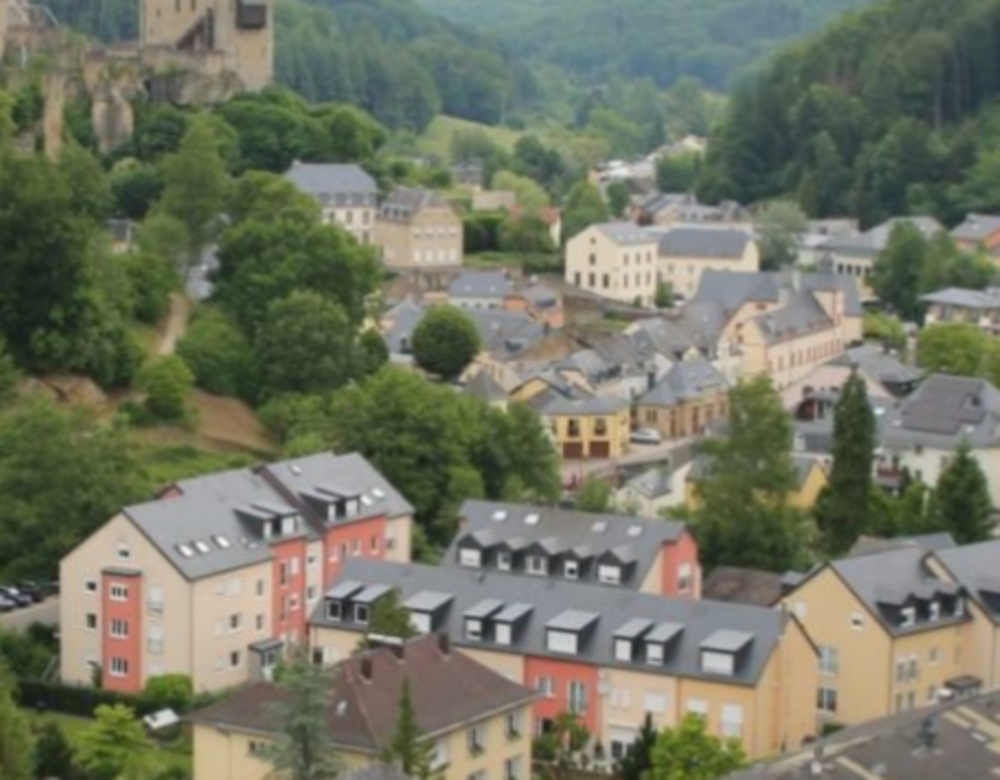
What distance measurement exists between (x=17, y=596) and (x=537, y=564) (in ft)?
32.7

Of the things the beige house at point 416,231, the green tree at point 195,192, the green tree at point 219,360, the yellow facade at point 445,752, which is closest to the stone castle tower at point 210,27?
the beige house at point 416,231

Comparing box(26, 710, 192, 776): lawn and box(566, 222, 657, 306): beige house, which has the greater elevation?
box(566, 222, 657, 306): beige house

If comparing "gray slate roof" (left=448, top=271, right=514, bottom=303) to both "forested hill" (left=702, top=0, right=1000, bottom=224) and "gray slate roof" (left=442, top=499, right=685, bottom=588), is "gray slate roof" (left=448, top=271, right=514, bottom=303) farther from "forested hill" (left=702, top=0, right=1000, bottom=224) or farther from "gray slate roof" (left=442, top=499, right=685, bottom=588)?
"forested hill" (left=702, top=0, right=1000, bottom=224)

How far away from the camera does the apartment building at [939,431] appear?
61.1 meters

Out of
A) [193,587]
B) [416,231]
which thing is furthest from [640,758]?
[416,231]

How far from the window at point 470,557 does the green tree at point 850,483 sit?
30.8ft

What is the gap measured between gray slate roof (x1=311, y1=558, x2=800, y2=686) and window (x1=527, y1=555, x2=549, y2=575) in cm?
204

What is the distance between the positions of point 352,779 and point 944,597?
16647 millimetres

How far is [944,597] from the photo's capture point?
148ft

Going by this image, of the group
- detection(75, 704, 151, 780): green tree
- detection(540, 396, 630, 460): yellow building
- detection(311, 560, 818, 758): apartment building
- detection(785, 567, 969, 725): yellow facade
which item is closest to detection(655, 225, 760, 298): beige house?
detection(540, 396, 630, 460): yellow building

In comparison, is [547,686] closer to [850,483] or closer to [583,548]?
[583,548]

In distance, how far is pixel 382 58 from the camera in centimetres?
15275

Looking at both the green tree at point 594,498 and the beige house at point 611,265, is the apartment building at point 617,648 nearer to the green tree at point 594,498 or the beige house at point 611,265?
the green tree at point 594,498

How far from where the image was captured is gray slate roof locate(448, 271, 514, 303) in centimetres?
7975
